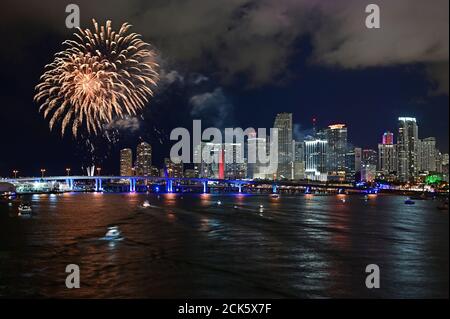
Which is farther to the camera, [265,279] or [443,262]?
[443,262]

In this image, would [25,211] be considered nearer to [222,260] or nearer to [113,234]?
[113,234]

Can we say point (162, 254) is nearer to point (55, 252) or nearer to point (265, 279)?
point (55, 252)

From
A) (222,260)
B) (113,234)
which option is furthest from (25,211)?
(222,260)

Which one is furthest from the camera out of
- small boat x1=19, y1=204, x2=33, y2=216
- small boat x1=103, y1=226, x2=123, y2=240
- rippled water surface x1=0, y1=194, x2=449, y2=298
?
small boat x1=19, y1=204, x2=33, y2=216

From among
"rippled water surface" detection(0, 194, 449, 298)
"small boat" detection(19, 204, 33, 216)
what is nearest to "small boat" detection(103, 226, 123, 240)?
"rippled water surface" detection(0, 194, 449, 298)

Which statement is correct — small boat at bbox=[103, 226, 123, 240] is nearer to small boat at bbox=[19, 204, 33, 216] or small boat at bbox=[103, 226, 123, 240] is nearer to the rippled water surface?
the rippled water surface

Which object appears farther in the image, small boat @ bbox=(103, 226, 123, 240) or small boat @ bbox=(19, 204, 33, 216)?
small boat @ bbox=(19, 204, 33, 216)
